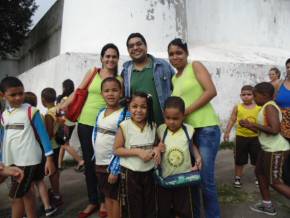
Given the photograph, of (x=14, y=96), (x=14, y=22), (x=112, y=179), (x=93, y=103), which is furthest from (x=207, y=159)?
(x=14, y=22)

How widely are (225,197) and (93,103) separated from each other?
6.06 feet

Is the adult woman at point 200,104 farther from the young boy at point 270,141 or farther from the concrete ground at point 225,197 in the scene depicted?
the concrete ground at point 225,197

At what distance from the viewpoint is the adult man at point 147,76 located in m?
2.97

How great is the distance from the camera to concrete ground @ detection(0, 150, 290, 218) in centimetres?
354

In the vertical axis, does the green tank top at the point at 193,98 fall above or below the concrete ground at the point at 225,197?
above

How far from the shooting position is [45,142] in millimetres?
2844

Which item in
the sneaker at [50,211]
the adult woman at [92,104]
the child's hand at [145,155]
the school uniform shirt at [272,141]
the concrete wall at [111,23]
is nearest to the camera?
the child's hand at [145,155]

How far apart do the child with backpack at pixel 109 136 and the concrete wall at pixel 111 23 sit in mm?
3119

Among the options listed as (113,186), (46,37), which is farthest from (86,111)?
(46,37)

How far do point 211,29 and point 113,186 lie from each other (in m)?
6.27

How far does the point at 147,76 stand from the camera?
298 centimetres

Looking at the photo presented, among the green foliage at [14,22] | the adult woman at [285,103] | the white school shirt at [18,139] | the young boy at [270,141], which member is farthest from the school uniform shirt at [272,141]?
the green foliage at [14,22]

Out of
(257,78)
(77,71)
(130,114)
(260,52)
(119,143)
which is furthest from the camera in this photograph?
(260,52)

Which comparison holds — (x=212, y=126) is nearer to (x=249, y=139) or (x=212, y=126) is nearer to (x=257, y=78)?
(x=249, y=139)
